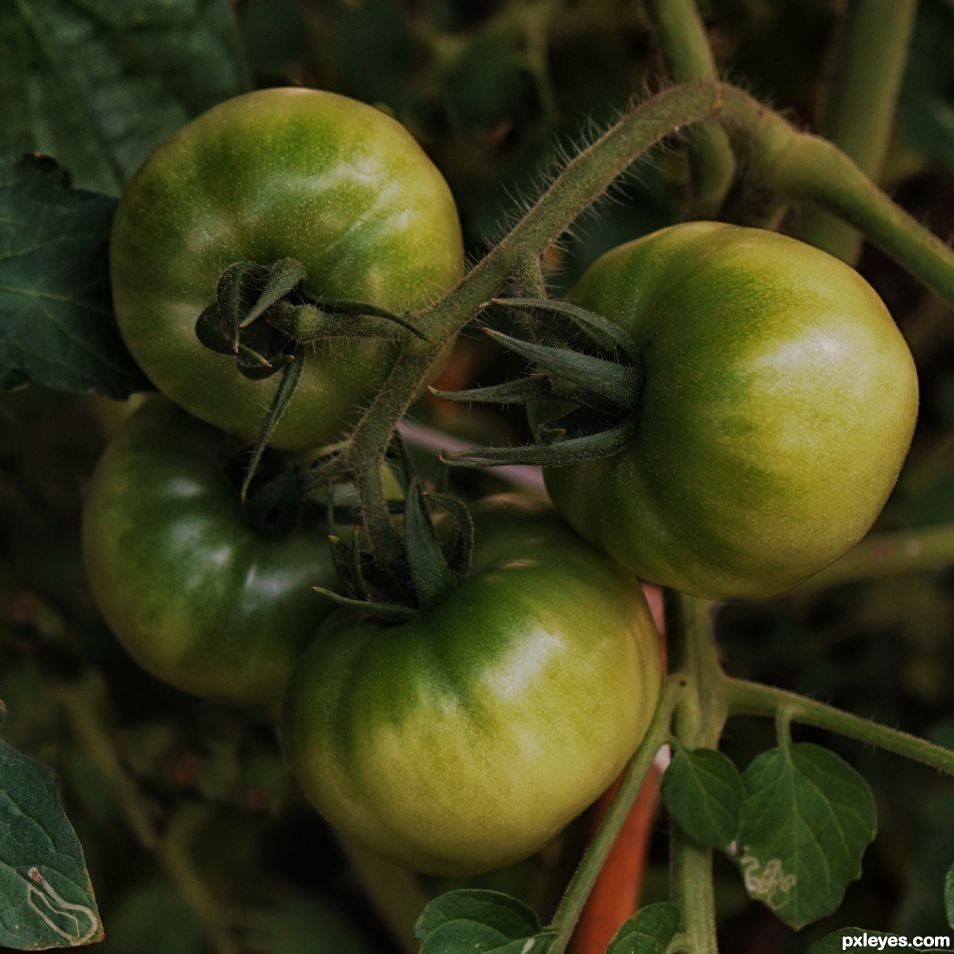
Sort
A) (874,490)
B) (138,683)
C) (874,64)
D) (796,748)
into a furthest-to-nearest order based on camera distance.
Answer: (138,683), (874,64), (796,748), (874,490)

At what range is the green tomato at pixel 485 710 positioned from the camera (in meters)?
0.54

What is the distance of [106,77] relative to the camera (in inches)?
29.6

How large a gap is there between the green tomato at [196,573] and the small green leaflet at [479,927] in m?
0.19

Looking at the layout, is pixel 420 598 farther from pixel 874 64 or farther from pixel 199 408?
pixel 874 64

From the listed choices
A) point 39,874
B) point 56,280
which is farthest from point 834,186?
point 39,874

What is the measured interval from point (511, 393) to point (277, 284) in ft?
0.38

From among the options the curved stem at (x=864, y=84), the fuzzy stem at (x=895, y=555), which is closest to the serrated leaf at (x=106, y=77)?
the curved stem at (x=864, y=84)

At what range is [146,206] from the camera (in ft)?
1.91

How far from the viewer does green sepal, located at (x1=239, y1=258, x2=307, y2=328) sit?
50 cm

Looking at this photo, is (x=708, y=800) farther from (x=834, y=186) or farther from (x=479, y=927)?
(x=834, y=186)

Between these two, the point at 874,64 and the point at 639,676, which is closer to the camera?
the point at 639,676

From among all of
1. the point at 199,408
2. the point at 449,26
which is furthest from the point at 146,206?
the point at 449,26

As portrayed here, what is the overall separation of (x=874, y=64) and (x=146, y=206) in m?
0.55

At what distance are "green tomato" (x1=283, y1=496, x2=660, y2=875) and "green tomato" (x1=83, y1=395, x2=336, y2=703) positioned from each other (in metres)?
0.08
